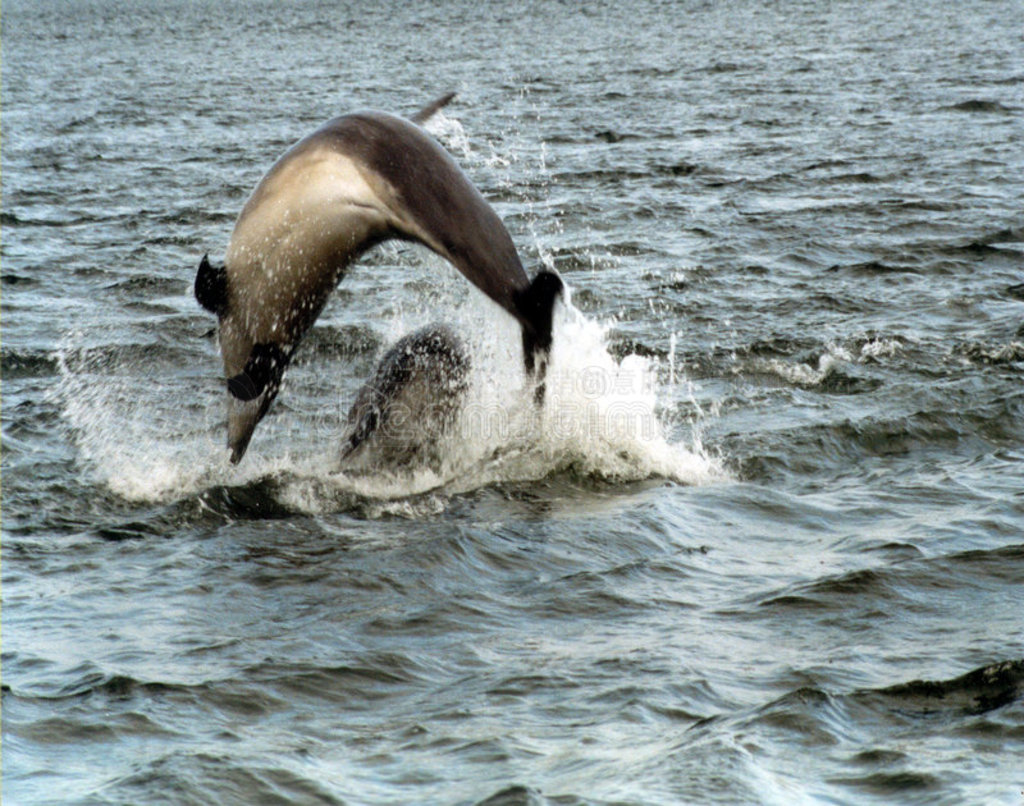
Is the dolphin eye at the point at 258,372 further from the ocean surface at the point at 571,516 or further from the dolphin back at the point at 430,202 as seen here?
the dolphin back at the point at 430,202

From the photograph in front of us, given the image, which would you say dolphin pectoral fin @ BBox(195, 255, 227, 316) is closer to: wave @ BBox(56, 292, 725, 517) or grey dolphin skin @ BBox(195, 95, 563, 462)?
grey dolphin skin @ BBox(195, 95, 563, 462)

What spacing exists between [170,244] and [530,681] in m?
12.7

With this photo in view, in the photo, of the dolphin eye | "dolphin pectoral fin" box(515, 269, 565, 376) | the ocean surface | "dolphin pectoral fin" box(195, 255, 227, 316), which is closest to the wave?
the ocean surface

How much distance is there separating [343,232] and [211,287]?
0.87m

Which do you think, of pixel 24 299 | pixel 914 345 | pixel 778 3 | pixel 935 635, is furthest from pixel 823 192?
pixel 778 3

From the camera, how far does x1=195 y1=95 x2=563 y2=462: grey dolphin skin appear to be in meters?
8.12

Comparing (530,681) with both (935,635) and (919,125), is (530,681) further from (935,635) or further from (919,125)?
(919,125)

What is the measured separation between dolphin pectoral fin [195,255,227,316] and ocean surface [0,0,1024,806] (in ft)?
4.32

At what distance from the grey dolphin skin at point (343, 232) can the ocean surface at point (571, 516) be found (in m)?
1.23

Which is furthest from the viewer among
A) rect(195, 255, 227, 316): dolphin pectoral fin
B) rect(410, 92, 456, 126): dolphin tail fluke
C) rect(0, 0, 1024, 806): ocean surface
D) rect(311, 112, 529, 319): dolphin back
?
rect(410, 92, 456, 126): dolphin tail fluke

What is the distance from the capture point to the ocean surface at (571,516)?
5.56 metres

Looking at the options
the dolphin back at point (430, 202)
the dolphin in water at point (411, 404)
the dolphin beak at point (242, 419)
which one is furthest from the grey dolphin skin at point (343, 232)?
the dolphin in water at point (411, 404)

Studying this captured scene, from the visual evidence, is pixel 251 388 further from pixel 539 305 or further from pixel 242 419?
pixel 539 305

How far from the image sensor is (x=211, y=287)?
8.44 metres
